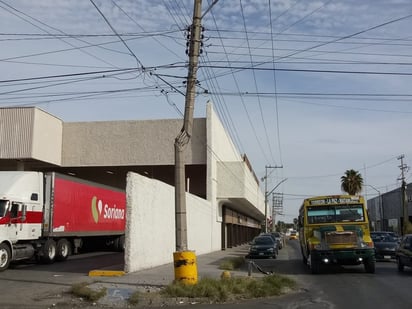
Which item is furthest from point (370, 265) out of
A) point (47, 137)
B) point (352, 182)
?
point (352, 182)

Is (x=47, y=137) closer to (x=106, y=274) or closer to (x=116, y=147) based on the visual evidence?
(x=116, y=147)

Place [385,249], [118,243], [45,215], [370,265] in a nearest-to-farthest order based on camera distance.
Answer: [370,265] < [45,215] < [385,249] < [118,243]

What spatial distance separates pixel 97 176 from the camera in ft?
151

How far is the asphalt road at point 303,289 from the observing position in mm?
12445

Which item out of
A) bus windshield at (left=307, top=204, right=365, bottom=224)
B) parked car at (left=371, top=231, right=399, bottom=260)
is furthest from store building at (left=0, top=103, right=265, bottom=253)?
bus windshield at (left=307, top=204, right=365, bottom=224)

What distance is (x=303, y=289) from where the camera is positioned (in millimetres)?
15672

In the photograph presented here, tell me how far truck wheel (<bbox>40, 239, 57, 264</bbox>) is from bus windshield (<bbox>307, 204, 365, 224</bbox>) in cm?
1100

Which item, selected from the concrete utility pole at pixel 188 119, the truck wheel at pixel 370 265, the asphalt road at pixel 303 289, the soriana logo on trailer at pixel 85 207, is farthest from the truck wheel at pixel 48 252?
the truck wheel at pixel 370 265

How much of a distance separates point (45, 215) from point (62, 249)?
96.4 inches

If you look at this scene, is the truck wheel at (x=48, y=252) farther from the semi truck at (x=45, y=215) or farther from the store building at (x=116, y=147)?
the store building at (x=116, y=147)

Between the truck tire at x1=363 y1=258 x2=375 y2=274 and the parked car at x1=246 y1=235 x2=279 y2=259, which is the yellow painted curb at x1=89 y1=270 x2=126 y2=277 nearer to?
the truck tire at x1=363 y1=258 x2=375 y2=274

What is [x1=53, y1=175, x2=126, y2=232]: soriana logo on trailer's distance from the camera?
23703mm

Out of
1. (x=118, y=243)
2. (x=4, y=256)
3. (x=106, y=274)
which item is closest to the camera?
(x=106, y=274)

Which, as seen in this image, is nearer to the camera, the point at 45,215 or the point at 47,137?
the point at 45,215
